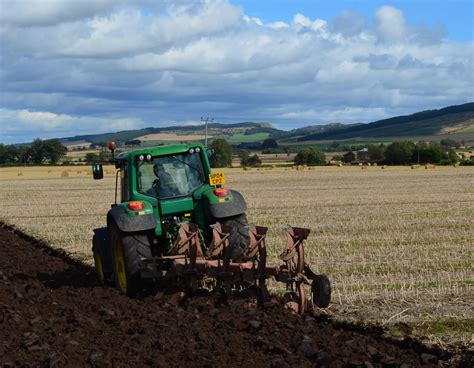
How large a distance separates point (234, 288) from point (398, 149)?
251 feet

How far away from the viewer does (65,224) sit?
2275 cm

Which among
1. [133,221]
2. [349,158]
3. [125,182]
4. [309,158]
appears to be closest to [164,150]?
[125,182]

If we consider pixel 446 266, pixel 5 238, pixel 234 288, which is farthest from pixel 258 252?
pixel 5 238

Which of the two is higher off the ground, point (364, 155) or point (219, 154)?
point (219, 154)

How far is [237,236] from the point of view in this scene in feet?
33.7

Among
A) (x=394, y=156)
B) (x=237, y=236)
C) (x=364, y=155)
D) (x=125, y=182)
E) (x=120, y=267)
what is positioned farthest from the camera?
(x=364, y=155)

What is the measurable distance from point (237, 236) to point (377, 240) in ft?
22.4

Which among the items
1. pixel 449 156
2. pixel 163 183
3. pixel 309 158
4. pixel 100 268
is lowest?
pixel 449 156

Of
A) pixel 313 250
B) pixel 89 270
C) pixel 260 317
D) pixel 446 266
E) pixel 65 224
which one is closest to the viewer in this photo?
pixel 260 317

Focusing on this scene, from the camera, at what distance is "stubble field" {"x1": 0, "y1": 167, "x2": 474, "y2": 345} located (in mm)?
9000

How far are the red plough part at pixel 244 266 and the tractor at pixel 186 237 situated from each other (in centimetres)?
1

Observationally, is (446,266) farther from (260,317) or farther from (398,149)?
(398,149)

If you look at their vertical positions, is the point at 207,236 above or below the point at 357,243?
above

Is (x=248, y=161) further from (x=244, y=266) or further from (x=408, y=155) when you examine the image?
(x=244, y=266)
